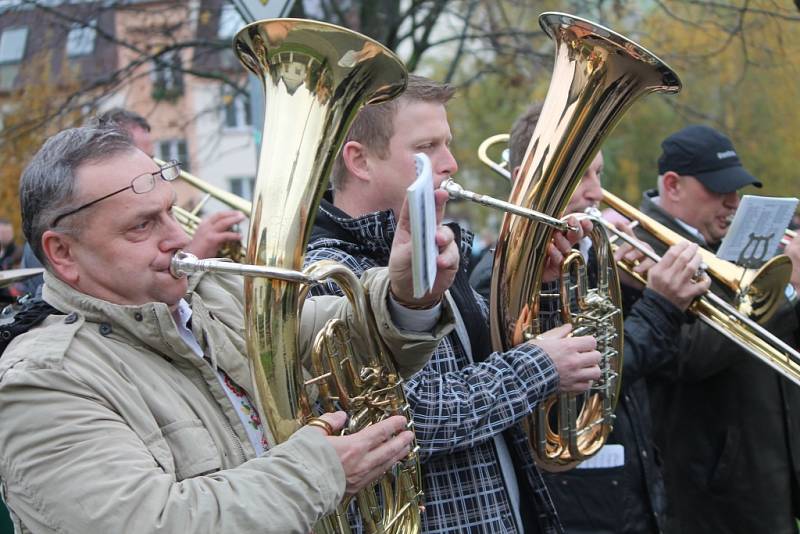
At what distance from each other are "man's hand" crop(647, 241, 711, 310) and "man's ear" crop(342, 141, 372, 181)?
1313mm

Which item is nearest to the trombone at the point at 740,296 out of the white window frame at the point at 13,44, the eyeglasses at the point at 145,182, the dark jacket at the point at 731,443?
the dark jacket at the point at 731,443

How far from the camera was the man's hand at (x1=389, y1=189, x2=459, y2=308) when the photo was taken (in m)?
2.25

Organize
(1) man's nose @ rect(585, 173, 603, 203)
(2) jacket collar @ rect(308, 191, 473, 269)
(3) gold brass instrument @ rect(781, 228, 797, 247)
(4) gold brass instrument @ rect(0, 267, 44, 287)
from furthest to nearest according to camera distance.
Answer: (3) gold brass instrument @ rect(781, 228, 797, 247)
(1) man's nose @ rect(585, 173, 603, 203)
(4) gold brass instrument @ rect(0, 267, 44, 287)
(2) jacket collar @ rect(308, 191, 473, 269)

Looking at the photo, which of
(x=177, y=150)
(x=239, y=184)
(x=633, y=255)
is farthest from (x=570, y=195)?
(x=239, y=184)

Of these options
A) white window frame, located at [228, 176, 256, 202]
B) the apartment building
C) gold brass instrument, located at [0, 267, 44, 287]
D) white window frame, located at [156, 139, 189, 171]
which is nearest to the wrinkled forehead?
gold brass instrument, located at [0, 267, 44, 287]

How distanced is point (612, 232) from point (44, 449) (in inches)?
95.4

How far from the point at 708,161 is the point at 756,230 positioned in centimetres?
64

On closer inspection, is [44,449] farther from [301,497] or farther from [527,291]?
[527,291]

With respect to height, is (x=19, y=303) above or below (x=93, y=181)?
below

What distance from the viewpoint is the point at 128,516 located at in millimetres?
1847

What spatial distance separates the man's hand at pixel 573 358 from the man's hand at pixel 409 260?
2.00 ft

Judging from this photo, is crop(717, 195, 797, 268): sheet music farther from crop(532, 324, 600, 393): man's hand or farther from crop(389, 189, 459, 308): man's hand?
crop(389, 189, 459, 308): man's hand

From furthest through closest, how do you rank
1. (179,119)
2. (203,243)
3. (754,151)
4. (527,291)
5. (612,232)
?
(754,151) → (179,119) → (203,243) → (612,232) → (527,291)

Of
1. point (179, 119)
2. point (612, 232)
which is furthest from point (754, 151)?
point (612, 232)
